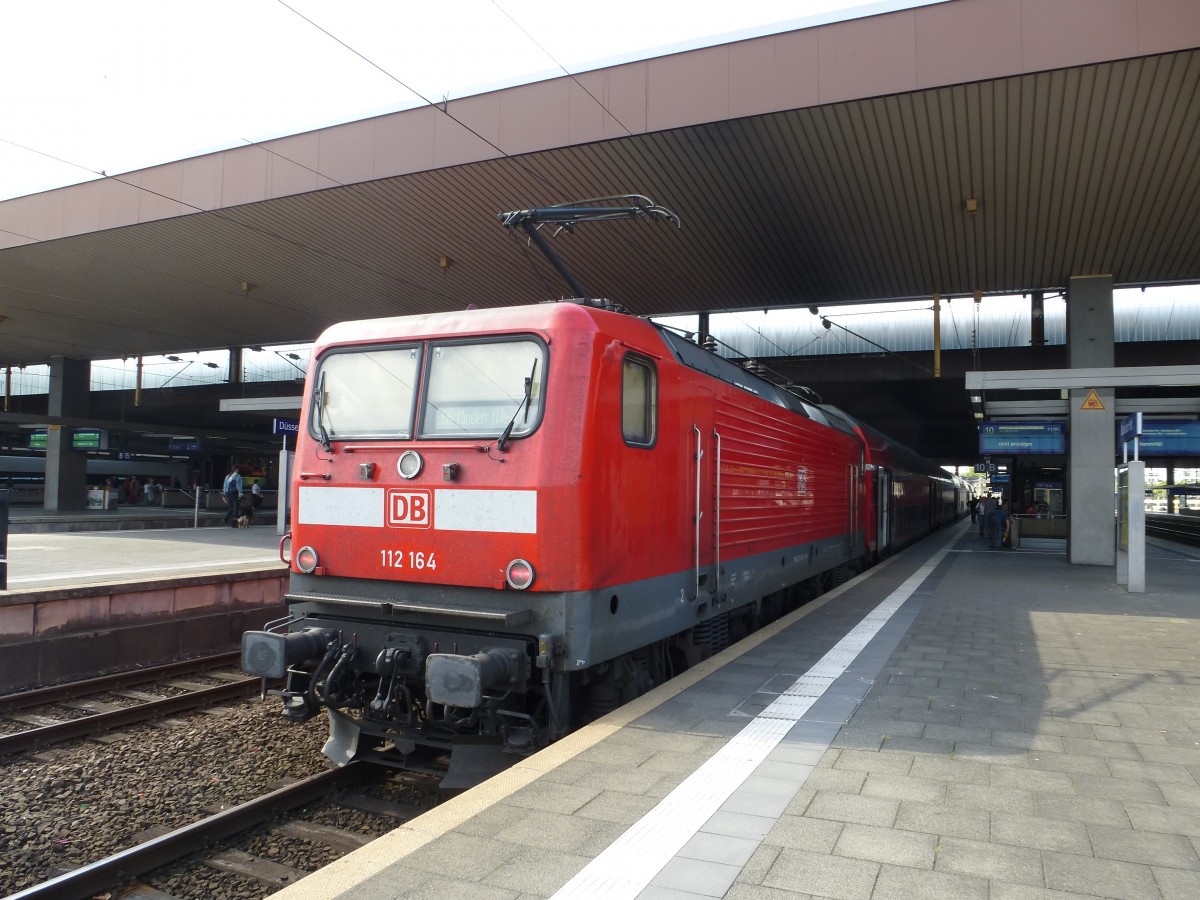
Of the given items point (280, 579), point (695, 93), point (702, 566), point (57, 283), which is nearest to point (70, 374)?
point (57, 283)

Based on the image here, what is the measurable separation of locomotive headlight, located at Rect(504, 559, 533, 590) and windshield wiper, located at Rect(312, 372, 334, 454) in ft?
5.63

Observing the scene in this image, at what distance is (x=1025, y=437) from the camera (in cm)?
1780

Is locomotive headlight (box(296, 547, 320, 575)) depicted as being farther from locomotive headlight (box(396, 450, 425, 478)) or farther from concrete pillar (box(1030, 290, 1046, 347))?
concrete pillar (box(1030, 290, 1046, 347))

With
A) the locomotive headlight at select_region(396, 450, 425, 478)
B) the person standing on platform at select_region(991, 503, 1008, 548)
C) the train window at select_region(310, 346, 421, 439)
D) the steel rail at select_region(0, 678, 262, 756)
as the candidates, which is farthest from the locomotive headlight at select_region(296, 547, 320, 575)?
the person standing on platform at select_region(991, 503, 1008, 548)

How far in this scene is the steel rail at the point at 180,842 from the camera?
405 cm

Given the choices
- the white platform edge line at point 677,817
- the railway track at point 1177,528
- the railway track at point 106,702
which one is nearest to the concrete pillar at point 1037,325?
the railway track at point 1177,528

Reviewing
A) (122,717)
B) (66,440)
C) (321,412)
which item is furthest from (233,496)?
(321,412)

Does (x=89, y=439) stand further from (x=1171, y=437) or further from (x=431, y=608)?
(x=1171, y=437)

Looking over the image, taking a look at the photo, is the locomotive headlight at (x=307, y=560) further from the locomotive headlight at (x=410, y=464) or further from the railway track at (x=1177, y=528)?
the railway track at (x=1177, y=528)

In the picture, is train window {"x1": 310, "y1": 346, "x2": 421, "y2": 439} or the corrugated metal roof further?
the corrugated metal roof

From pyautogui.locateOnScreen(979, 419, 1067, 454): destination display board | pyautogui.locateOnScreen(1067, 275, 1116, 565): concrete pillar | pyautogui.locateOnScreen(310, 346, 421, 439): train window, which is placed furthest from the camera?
pyautogui.locateOnScreen(979, 419, 1067, 454): destination display board

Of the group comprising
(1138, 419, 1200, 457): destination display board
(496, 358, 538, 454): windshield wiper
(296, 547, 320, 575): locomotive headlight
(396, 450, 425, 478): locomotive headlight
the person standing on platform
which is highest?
(1138, 419, 1200, 457): destination display board

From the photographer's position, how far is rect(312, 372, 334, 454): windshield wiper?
580 cm

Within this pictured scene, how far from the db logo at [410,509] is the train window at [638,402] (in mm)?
1357
